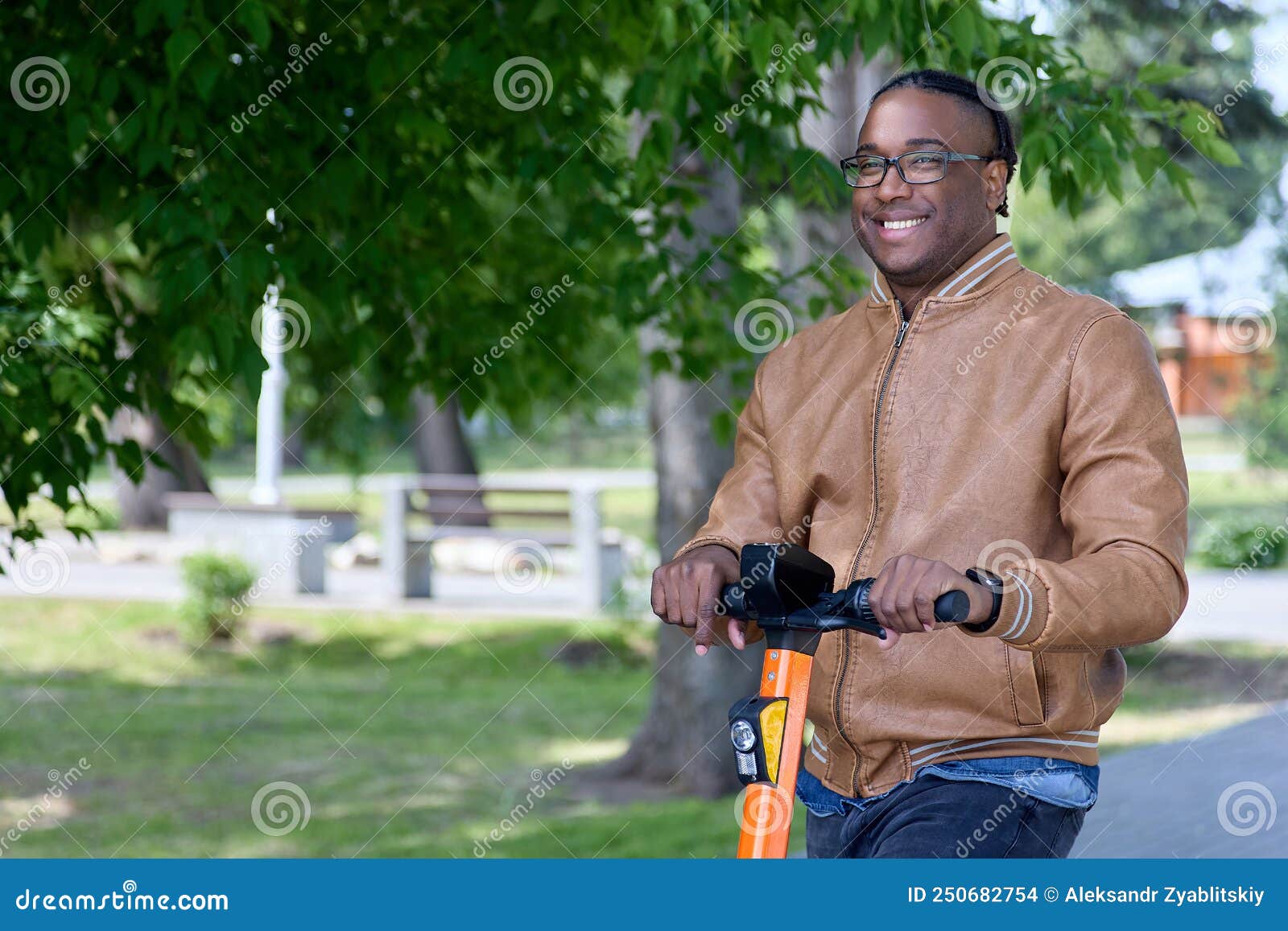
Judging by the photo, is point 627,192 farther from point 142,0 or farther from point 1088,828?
point 1088,828

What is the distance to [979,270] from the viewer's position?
2391 mm

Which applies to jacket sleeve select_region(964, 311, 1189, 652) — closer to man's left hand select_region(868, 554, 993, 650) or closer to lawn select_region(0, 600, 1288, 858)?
man's left hand select_region(868, 554, 993, 650)

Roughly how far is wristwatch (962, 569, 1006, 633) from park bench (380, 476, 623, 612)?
37.7 ft

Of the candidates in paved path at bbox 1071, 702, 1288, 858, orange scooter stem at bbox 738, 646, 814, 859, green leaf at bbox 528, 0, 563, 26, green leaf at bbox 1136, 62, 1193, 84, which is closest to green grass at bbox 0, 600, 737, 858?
paved path at bbox 1071, 702, 1288, 858

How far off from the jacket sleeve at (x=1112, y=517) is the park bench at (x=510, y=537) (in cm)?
1129

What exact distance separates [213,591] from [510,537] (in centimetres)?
347

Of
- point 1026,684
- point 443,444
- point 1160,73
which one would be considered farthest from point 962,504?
point 443,444

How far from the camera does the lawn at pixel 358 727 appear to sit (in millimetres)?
7930

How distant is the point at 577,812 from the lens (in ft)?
27.1

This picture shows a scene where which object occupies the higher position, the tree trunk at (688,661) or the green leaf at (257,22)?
the green leaf at (257,22)

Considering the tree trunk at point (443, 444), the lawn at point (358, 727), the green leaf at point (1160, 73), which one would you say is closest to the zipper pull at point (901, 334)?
the green leaf at point (1160, 73)

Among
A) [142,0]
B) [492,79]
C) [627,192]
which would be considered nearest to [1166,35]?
[627,192]

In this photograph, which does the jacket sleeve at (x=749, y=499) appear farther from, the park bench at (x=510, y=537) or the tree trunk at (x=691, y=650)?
the park bench at (x=510, y=537)

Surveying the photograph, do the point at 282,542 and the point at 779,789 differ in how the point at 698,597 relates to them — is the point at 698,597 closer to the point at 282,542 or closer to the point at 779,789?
the point at 779,789
